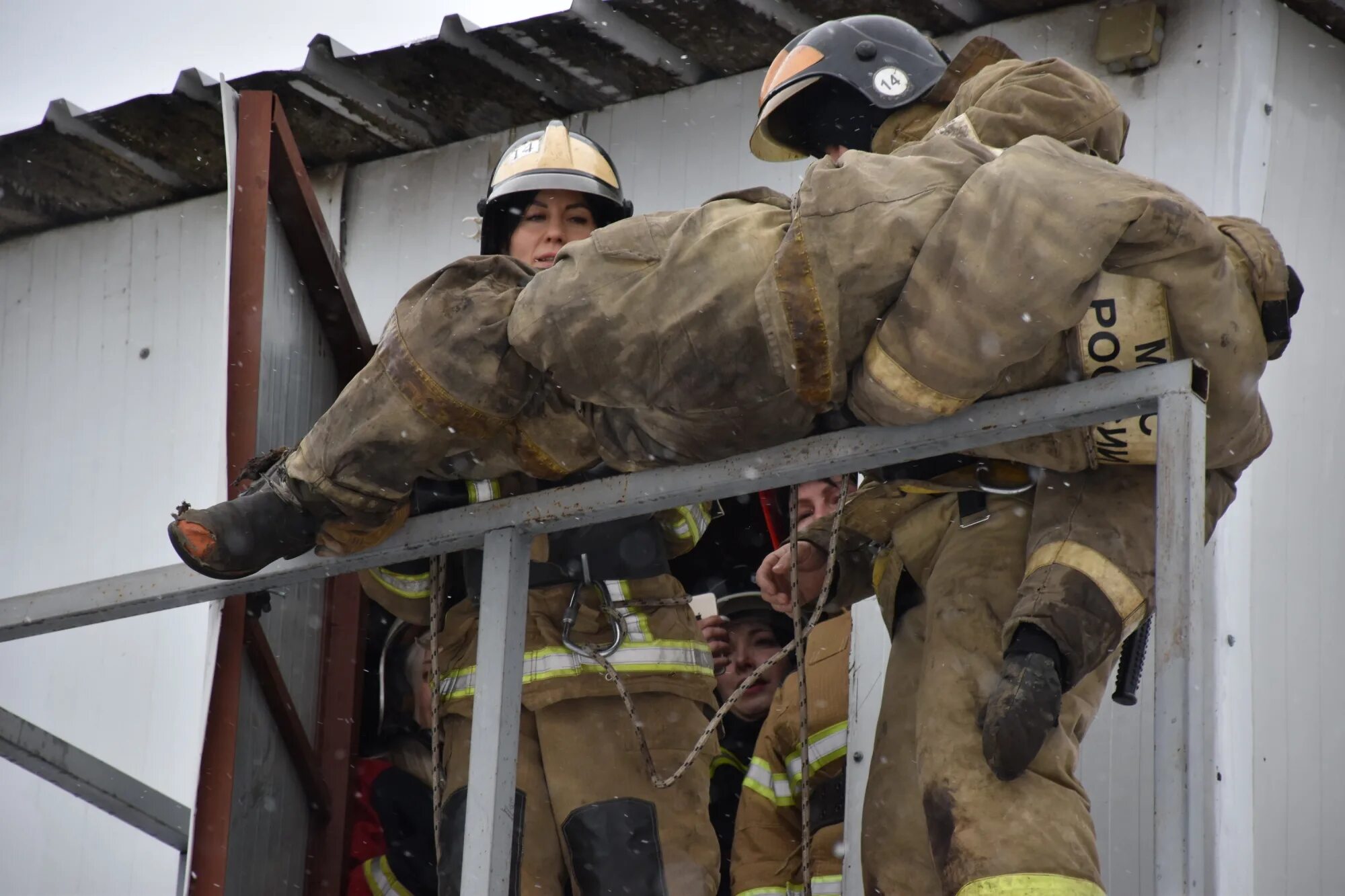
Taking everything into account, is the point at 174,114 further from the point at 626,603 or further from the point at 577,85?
the point at 626,603

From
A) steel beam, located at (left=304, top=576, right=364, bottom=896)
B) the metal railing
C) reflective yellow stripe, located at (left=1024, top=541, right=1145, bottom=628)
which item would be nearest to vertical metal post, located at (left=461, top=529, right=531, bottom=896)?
the metal railing

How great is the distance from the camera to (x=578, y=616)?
3930 mm

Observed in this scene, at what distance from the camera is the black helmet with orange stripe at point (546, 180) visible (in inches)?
187

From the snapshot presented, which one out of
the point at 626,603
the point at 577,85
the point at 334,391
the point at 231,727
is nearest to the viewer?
the point at 626,603

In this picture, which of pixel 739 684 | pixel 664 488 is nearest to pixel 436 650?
pixel 664 488

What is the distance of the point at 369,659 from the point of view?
5098 mm

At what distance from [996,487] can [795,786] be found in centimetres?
146

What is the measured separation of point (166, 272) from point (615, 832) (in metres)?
3.29

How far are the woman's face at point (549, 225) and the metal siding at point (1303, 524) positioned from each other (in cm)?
187

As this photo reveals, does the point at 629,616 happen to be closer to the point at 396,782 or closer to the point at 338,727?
the point at 396,782

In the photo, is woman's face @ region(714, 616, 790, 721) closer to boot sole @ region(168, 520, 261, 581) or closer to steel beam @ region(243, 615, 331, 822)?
steel beam @ region(243, 615, 331, 822)

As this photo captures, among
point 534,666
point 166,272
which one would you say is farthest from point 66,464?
point 534,666

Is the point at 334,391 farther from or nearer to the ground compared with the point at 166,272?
nearer to the ground

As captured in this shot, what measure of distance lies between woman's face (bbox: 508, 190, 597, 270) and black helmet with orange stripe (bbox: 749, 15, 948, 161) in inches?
35.7
